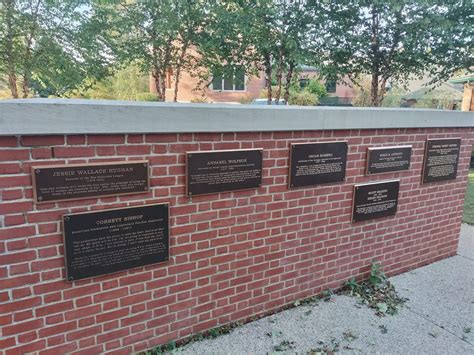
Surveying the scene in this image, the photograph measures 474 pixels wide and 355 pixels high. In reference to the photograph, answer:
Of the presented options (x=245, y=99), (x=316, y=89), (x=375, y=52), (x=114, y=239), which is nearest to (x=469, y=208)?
(x=375, y=52)

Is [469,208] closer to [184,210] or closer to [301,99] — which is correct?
[184,210]

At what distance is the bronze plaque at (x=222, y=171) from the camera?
269 centimetres

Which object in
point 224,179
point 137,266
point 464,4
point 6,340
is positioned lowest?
point 6,340

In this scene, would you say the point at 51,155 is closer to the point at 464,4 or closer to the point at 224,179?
the point at 224,179

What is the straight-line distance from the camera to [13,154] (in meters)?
2.04

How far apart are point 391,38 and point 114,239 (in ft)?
29.8

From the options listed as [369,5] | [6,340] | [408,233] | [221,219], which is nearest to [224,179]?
[221,219]

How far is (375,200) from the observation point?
383 centimetres

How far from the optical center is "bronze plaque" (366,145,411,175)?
146 inches

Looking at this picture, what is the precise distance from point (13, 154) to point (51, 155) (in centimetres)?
19

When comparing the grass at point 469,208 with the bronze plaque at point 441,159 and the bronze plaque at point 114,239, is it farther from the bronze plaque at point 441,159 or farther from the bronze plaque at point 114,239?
the bronze plaque at point 114,239

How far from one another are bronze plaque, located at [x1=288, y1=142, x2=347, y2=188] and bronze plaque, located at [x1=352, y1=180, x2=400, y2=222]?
0.35 meters

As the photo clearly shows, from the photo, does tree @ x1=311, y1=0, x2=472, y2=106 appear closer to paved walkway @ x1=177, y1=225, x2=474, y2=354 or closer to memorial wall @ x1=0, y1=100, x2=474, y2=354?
memorial wall @ x1=0, y1=100, x2=474, y2=354

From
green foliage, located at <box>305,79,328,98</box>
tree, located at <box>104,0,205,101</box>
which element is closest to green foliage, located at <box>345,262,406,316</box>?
tree, located at <box>104,0,205,101</box>
